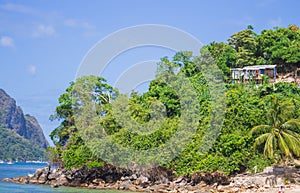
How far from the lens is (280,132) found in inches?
993

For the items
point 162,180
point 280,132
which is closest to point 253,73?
point 280,132

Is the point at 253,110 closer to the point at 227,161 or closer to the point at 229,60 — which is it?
the point at 227,161

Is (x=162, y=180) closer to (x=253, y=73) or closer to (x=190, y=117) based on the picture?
(x=190, y=117)

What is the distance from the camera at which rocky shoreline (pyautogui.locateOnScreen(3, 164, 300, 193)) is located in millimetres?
25469

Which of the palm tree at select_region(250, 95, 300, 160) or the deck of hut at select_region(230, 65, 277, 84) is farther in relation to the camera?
the deck of hut at select_region(230, 65, 277, 84)

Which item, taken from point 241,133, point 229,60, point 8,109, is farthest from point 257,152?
point 8,109

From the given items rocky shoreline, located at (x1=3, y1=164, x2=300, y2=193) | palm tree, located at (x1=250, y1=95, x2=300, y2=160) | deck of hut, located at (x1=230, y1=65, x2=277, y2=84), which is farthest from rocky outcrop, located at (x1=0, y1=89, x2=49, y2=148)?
palm tree, located at (x1=250, y1=95, x2=300, y2=160)

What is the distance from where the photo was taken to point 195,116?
28766 millimetres

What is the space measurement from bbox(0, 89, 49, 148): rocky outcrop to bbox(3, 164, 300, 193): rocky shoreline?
360 feet

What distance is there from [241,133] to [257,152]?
1.55 m

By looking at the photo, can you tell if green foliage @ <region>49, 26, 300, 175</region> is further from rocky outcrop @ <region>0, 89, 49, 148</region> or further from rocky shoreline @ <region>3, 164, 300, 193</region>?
rocky outcrop @ <region>0, 89, 49, 148</region>

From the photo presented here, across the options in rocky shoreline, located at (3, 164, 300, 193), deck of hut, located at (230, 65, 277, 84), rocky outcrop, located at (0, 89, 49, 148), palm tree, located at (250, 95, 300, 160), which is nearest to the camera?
palm tree, located at (250, 95, 300, 160)

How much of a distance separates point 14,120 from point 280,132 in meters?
128

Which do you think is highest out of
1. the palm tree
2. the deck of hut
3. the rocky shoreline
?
the deck of hut
